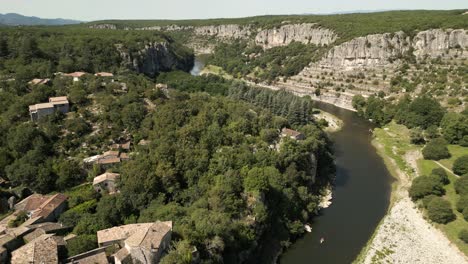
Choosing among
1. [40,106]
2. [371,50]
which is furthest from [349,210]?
[371,50]

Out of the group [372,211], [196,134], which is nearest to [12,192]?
[196,134]

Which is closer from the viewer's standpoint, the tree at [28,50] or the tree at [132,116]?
the tree at [132,116]

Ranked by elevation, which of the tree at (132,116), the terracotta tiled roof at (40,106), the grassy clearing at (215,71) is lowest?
the grassy clearing at (215,71)

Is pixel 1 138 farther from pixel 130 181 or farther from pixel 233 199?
pixel 233 199

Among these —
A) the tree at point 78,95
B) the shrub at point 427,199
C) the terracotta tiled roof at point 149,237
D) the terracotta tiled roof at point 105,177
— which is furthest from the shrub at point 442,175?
the tree at point 78,95

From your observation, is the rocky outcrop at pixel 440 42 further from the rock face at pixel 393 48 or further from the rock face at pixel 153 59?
the rock face at pixel 153 59
